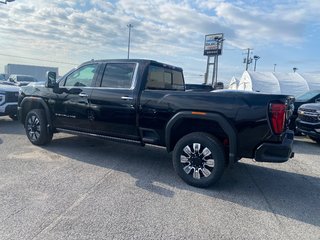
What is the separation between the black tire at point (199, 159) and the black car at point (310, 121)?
5.19 meters

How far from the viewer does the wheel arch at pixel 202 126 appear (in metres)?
4.09

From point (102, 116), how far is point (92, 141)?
203 centimetres

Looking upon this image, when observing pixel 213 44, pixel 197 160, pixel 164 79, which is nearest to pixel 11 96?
pixel 164 79

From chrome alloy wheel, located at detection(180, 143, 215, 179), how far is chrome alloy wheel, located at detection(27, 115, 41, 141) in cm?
366

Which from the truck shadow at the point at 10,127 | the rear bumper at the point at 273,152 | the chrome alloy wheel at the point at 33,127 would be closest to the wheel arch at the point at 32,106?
the chrome alloy wheel at the point at 33,127

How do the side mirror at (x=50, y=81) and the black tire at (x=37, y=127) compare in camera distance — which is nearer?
the side mirror at (x=50, y=81)

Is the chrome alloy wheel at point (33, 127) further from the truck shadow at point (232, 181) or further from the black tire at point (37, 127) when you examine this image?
the truck shadow at point (232, 181)

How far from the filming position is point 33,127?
21.0 feet

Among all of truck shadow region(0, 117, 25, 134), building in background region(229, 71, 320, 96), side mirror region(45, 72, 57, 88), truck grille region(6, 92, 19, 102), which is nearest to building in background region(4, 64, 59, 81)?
building in background region(229, 71, 320, 96)

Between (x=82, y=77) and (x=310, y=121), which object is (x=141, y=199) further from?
(x=310, y=121)

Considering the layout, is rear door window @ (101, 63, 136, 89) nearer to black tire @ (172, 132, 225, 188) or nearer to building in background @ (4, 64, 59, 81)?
black tire @ (172, 132, 225, 188)

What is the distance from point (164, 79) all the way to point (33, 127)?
3.27 m

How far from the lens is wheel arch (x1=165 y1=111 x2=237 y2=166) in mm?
4086

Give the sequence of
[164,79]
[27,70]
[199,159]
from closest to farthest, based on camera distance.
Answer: [199,159] < [164,79] < [27,70]
